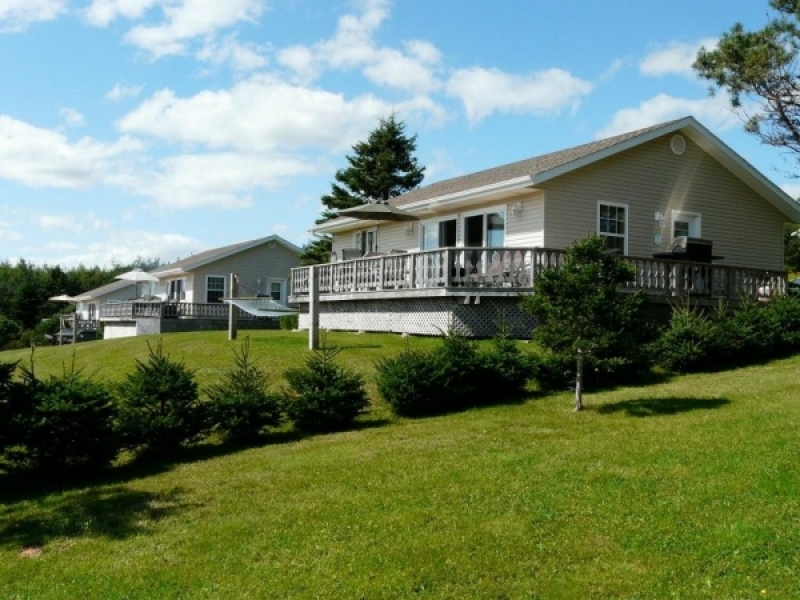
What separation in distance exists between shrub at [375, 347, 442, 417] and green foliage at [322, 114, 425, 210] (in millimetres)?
35647

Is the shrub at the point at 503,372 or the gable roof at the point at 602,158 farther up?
the gable roof at the point at 602,158

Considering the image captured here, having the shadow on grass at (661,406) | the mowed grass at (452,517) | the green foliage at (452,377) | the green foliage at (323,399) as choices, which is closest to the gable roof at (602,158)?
the green foliage at (452,377)

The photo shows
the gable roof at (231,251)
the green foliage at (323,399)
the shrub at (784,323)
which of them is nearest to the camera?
the green foliage at (323,399)

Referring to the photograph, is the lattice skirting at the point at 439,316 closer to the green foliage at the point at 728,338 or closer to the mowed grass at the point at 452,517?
the green foliage at the point at 728,338

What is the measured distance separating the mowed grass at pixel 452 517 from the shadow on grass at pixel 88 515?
1.0 inches

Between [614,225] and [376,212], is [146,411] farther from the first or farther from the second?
[614,225]

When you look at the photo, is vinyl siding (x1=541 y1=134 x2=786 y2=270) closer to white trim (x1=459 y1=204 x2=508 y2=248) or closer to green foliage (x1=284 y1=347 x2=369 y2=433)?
white trim (x1=459 y1=204 x2=508 y2=248)

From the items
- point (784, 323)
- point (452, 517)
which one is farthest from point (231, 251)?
point (452, 517)

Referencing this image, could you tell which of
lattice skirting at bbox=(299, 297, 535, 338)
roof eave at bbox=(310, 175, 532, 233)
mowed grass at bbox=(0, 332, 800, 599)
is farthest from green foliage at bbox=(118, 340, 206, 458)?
roof eave at bbox=(310, 175, 532, 233)

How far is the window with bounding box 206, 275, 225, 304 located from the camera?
40.7 metres

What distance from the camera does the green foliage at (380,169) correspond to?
1813 inches

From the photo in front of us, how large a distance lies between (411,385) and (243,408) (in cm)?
239

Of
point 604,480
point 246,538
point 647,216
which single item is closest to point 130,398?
point 246,538

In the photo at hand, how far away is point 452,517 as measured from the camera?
19.7 ft
